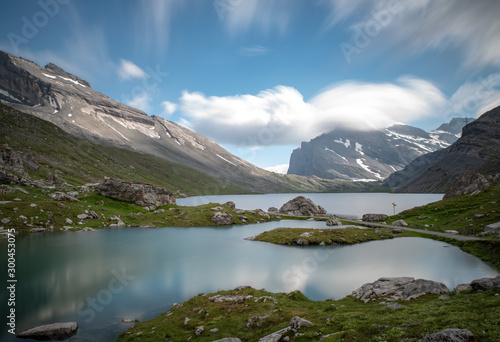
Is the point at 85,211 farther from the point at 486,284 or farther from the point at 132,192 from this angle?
the point at 486,284

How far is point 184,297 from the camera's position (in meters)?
31.8

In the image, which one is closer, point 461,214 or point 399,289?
point 399,289

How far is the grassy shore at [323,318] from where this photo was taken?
1399 cm

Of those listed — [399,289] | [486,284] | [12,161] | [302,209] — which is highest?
[12,161]

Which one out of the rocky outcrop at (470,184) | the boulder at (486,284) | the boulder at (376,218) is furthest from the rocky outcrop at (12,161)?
the rocky outcrop at (470,184)

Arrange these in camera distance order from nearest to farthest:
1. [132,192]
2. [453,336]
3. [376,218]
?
[453,336]
[376,218]
[132,192]

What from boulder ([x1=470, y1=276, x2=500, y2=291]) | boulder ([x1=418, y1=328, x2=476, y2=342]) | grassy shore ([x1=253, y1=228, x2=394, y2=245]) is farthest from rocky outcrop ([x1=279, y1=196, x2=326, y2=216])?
boulder ([x1=418, y1=328, x2=476, y2=342])

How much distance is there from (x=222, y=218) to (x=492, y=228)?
77.0m

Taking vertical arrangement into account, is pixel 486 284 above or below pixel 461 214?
below

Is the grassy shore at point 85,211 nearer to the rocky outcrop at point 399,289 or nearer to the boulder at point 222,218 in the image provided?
the boulder at point 222,218

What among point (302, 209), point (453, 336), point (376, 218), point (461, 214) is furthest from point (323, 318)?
point (302, 209)

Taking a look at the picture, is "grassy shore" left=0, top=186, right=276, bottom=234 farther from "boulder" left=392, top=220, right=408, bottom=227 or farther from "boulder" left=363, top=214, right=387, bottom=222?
"boulder" left=392, top=220, right=408, bottom=227

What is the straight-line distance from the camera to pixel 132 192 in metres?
103

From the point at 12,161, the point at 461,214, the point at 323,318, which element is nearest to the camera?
the point at 323,318
